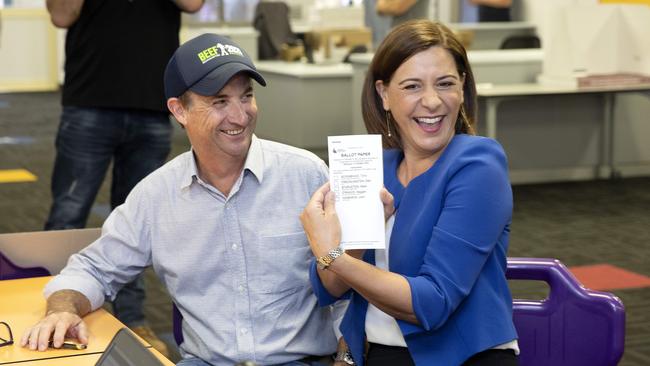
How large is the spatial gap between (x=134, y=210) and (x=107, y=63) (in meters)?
1.48

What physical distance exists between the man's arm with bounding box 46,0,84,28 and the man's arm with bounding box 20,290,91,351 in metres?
1.68

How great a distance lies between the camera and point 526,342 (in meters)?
2.40

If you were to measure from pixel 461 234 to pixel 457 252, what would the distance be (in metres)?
0.04

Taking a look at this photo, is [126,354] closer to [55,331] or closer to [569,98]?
[55,331]

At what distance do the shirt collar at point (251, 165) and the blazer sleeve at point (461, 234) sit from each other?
18.2 inches

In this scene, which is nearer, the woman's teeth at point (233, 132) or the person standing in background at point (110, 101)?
the woman's teeth at point (233, 132)

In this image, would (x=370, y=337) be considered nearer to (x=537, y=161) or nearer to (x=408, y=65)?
(x=408, y=65)

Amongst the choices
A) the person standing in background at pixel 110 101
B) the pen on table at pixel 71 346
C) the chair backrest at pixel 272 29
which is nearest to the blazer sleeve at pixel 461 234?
the pen on table at pixel 71 346

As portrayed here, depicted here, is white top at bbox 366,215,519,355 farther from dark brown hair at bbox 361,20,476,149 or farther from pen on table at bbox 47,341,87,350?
pen on table at bbox 47,341,87,350

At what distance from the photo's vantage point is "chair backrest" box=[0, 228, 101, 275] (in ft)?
9.03

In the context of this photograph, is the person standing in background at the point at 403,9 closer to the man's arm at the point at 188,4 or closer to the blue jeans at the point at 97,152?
the man's arm at the point at 188,4

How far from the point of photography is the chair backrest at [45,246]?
2752mm

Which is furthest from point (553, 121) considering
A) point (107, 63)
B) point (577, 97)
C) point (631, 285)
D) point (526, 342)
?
point (526, 342)

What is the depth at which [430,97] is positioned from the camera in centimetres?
213
